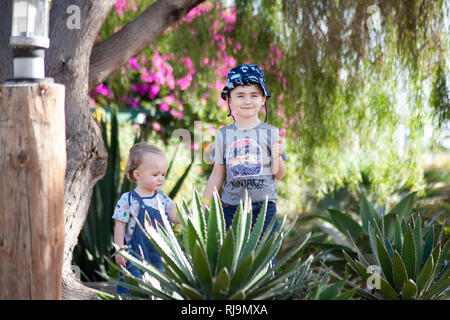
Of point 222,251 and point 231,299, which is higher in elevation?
point 222,251

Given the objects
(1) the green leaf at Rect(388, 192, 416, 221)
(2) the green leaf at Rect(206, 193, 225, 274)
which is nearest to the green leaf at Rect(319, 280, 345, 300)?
(2) the green leaf at Rect(206, 193, 225, 274)

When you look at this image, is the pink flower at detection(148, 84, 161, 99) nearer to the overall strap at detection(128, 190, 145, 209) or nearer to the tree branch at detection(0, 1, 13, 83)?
the tree branch at detection(0, 1, 13, 83)

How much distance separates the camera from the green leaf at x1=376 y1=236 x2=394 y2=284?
289 cm

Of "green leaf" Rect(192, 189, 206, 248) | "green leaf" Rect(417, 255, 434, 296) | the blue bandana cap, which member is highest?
the blue bandana cap

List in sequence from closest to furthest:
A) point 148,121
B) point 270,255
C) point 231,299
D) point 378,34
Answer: point 231,299
point 270,255
point 378,34
point 148,121

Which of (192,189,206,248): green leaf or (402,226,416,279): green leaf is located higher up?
(192,189,206,248): green leaf

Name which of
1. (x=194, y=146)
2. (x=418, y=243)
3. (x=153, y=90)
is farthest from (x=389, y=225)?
(x=153, y=90)

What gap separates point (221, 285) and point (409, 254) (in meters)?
1.20

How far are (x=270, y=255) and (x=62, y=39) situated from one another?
2161 millimetres

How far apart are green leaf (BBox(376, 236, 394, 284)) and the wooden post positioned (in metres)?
1.68

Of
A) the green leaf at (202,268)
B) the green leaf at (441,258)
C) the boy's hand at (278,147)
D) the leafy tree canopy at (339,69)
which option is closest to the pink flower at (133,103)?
the leafy tree canopy at (339,69)

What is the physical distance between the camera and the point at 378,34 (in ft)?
15.4
